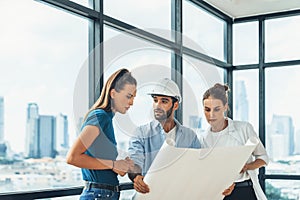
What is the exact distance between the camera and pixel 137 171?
2457 mm

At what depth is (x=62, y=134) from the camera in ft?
9.93

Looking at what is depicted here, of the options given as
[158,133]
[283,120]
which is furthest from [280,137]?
[158,133]

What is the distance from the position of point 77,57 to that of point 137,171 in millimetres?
1022

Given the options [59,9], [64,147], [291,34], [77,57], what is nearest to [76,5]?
[59,9]

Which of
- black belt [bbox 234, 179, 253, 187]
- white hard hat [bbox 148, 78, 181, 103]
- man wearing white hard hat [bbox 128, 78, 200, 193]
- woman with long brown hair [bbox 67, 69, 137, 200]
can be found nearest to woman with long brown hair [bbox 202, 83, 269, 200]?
black belt [bbox 234, 179, 253, 187]

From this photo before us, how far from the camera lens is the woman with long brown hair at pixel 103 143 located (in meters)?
2.26

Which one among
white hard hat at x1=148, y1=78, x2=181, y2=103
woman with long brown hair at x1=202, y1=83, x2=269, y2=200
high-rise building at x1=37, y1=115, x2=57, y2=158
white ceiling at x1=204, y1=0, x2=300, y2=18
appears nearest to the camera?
white hard hat at x1=148, y1=78, x2=181, y2=103

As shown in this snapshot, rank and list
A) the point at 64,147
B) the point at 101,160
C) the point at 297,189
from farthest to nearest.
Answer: the point at 297,189 → the point at 64,147 → the point at 101,160

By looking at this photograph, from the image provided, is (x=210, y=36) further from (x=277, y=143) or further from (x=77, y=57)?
(x=77, y=57)

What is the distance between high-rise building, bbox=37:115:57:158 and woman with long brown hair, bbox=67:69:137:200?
1.82 ft

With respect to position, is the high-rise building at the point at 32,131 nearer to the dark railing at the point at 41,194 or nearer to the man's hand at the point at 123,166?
the dark railing at the point at 41,194

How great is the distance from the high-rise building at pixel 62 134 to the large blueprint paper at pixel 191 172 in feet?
2.44

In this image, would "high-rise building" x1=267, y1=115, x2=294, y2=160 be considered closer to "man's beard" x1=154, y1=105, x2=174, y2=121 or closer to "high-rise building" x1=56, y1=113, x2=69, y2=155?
"man's beard" x1=154, y1=105, x2=174, y2=121

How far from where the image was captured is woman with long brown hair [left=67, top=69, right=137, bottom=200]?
2260 mm
